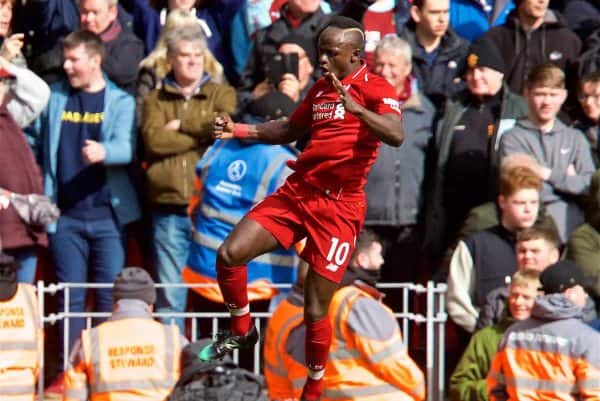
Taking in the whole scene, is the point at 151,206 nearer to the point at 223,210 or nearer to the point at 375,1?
the point at 223,210

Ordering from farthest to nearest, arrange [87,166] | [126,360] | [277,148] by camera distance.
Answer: [87,166], [277,148], [126,360]

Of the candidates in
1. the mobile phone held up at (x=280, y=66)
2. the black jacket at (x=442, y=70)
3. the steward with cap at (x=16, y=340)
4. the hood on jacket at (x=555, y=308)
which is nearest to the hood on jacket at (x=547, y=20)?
the black jacket at (x=442, y=70)

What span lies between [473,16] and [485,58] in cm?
170

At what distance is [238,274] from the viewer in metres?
9.12

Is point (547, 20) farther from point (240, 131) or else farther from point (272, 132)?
point (240, 131)

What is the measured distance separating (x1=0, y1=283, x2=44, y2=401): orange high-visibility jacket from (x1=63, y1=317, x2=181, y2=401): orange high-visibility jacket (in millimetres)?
389

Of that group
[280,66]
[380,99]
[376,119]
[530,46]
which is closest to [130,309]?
[280,66]

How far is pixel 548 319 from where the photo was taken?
35.3 ft

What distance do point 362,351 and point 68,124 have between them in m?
3.80

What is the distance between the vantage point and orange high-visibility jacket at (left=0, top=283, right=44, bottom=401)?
37.0 feet

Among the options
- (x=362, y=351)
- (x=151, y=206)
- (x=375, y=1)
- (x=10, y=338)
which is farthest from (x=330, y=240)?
(x=375, y=1)

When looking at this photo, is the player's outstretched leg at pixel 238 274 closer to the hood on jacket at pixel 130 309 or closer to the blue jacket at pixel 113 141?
the hood on jacket at pixel 130 309

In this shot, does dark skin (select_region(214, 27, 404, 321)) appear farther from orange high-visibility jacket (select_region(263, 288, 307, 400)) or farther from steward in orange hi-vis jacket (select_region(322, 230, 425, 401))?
orange high-visibility jacket (select_region(263, 288, 307, 400))

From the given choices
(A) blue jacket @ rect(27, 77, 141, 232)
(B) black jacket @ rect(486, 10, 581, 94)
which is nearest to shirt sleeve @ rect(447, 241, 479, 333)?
(B) black jacket @ rect(486, 10, 581, 94)
